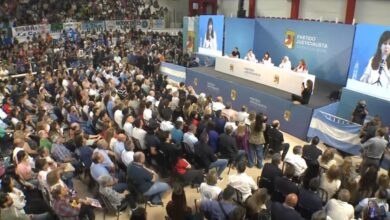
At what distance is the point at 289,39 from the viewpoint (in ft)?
42.6

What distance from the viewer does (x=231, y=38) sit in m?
15.2

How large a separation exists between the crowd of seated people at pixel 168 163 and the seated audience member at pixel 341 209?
0.5 inches

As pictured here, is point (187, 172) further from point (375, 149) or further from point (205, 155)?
point (375, 149)

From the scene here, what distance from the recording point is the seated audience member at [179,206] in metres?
4.45

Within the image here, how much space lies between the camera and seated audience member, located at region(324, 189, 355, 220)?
416 centimetres

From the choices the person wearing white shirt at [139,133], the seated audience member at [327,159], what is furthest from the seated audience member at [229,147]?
the seated audience member at [327,159]

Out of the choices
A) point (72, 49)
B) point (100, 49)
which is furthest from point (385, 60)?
point (72, 49)

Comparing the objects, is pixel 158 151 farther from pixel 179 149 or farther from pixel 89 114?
pixel 89 114

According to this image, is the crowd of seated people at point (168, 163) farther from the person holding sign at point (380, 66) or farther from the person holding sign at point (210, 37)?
the person holding sign at point (210, 37)

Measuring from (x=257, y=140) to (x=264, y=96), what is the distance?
118 inches

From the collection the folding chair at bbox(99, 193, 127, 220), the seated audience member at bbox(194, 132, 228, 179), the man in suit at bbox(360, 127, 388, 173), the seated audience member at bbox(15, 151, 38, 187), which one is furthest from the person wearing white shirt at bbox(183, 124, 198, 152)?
the man in suit at bbox(360, 127, 388, 173)

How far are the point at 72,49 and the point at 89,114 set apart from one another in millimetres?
9239

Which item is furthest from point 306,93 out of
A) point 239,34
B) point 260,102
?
point 239,34

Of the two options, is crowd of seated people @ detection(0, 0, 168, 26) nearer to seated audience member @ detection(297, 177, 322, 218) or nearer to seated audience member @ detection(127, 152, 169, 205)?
seated audience member @ detection(127, 152, 169, 205)
